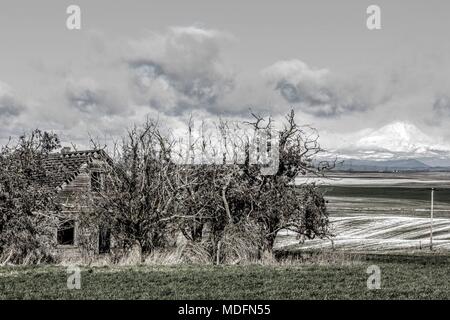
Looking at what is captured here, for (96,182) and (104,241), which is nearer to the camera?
(104,241)

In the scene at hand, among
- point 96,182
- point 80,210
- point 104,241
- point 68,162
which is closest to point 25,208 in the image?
point 80,210

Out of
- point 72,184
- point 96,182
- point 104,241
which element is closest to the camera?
point 104,241

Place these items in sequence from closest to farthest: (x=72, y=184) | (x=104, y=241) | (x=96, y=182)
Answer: (x=104, y=241) < (x=96, y=182) < (x=72, y=184)

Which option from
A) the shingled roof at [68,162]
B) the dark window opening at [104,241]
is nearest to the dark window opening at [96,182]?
the shingled roof at [68,162]

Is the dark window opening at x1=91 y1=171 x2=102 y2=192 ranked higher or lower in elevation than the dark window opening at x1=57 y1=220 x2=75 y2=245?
higher

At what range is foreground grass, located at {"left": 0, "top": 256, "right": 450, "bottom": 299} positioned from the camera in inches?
540

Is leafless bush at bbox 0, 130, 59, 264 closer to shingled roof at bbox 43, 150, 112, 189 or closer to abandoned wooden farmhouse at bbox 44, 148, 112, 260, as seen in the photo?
abandoned wooden farmhouse at bbox 44, 148, 112, 260

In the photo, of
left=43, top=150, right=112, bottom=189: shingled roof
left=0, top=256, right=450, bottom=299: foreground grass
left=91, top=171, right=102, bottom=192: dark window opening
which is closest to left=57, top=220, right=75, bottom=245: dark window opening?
left=43, top=150, right=112, bottom=189: shingled roof

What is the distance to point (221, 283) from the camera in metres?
15.4

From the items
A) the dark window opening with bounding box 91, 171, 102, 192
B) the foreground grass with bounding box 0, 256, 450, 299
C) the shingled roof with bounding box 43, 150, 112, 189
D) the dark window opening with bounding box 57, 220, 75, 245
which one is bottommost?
the dark window opening with bounding box 57, 220, 75, 245

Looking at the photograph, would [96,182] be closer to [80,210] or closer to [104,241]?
[104,241]

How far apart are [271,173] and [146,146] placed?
644cm
